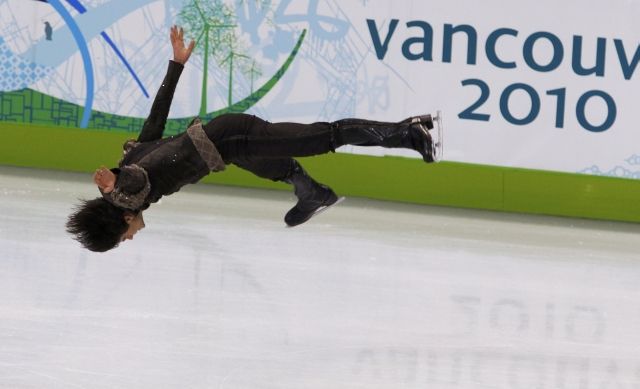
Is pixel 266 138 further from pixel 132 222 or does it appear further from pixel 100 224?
pixel 100 224

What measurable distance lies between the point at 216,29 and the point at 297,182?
3364 millimetres

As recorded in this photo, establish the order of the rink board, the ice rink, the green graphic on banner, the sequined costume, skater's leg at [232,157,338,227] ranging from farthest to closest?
the green graphic on banner
the rink board
skater's leg at [232,157,338,227]
the sequined costume
the ice rink

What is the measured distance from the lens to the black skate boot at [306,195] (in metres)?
5.34

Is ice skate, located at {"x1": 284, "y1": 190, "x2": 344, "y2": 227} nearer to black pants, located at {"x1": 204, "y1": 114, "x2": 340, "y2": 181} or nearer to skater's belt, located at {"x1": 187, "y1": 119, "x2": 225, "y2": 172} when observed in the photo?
black pants, located at {"x1": 204, "y1": 114, "x2": 340, "y2": 181}

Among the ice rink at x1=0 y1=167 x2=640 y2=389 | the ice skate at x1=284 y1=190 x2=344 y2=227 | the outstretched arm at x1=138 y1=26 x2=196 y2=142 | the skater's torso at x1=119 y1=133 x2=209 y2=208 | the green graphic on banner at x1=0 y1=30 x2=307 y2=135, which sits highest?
the green graphic on banner at x1=0 y1=30 x2=307 y2=135

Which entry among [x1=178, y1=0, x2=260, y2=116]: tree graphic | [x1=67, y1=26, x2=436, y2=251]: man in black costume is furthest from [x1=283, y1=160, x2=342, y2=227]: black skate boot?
[x1=178, y1=0, x2=260, y2=116]: tree graphic

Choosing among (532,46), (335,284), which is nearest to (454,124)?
(532,46)

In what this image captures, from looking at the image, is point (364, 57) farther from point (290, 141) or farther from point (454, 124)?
point (290, 141)

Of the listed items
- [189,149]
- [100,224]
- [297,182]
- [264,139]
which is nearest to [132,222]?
[100,224]

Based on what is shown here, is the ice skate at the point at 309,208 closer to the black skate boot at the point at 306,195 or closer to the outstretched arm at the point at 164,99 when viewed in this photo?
the black skate boot at the point at 306,195

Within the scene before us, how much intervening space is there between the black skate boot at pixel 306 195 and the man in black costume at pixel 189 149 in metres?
0.28

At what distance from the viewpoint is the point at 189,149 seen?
4867 millimetres

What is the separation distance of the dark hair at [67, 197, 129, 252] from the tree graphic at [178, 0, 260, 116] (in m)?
3.84

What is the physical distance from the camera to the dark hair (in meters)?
4.66
